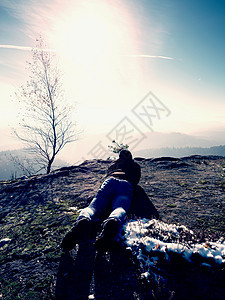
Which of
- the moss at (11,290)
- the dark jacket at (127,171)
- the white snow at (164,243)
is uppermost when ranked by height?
the dark jacket at (127,171)

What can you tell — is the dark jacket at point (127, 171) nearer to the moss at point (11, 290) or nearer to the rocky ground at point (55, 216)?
the rocky ground at point (55, 216)

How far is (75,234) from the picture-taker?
2645 mm

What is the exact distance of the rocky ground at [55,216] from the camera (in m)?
2.30

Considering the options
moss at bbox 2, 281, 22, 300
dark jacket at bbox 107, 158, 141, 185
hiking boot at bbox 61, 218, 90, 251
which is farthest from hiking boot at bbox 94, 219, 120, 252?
dark jacket at bbox 107, 158, 141, 185

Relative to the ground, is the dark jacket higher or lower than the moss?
higher

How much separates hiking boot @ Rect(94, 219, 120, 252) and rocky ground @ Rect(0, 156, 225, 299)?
0.99ft

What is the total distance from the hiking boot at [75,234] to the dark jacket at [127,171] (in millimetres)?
1792

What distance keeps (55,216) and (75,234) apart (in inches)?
73.8

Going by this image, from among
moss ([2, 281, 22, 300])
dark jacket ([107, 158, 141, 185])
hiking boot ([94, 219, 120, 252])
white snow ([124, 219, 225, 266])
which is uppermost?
dark jacket ([107, 158, 141, 185])

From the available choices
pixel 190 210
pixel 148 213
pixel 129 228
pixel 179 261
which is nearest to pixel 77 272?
pixel 129 228

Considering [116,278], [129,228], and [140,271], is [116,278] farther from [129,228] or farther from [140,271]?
[129,228]

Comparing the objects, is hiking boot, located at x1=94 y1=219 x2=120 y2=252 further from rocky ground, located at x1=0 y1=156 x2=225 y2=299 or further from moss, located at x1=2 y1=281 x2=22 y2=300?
moss, located at x1=2 y1=281 x2=22 y2=300

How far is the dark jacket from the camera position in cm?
439

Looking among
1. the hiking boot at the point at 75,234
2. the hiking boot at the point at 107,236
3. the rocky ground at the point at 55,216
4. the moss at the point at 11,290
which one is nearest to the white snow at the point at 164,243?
the rocky ground at the point at 55,216
